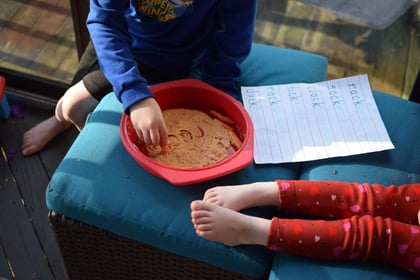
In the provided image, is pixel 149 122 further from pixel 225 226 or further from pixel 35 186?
pixel 35 186

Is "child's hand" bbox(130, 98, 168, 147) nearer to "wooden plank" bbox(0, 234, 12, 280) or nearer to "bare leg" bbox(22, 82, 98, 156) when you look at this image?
"bare leg" bbox(22, 82, 98, 156)

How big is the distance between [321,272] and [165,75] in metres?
0.61

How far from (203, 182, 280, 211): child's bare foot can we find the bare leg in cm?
45

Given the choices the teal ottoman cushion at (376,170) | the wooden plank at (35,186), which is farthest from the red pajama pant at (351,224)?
the wooden plank at (35,186)

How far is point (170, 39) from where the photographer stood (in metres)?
1.24

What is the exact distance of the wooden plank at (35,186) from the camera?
4.55 feet

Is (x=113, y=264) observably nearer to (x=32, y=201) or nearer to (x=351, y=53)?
(x=32, y=201)

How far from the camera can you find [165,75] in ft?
4.28

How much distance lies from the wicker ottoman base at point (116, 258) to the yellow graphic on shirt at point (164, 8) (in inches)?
18.9

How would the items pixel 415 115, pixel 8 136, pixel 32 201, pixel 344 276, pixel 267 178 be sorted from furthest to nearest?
pixel 8 136 < pixel 32 201 < pixel 415 115 < pixel 267 178 < pixel 344 276

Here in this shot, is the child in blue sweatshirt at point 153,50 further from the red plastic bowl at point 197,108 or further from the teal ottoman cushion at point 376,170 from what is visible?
the teal ottoman cushion at point 376,170

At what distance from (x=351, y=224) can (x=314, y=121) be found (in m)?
0.31

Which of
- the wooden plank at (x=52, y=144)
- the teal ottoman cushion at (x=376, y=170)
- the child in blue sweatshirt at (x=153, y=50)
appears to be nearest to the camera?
the teal ottoman cushion at (x=376, y=170)

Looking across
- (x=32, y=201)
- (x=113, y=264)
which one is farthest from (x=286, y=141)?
(x=32, y=201)
